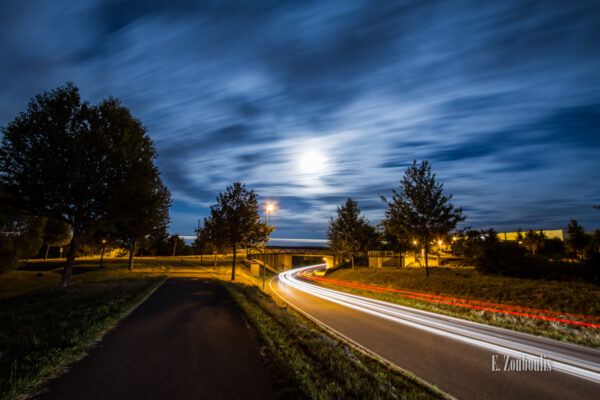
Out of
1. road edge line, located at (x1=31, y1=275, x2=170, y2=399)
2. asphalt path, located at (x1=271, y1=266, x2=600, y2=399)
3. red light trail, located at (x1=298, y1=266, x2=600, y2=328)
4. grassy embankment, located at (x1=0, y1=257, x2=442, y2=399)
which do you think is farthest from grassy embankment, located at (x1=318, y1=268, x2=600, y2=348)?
road edge line, located at (x1=31, y1=275, x2=170, y2=399)

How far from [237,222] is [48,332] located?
1828 cm

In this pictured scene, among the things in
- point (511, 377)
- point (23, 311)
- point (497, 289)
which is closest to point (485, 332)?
point (511, 377)

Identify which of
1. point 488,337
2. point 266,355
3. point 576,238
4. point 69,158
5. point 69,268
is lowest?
point 488,337

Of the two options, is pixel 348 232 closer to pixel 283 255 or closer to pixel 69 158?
pixel 69 158

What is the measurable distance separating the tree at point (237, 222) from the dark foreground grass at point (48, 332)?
1269 centimetres

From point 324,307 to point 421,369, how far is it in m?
10.4

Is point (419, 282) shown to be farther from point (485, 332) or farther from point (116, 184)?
point (116, 184)

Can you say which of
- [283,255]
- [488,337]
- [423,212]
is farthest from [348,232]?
[283,255]

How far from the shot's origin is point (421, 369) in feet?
20.6

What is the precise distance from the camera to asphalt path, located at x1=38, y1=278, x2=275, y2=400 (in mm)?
4094

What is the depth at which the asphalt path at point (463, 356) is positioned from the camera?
5223 mm

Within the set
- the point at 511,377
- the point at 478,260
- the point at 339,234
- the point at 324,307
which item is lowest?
the point at 324,307

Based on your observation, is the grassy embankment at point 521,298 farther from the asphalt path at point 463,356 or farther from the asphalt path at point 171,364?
the asphalt path at point 171,364

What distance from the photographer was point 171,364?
16.9 feet
